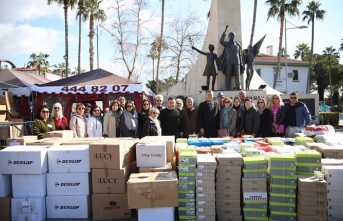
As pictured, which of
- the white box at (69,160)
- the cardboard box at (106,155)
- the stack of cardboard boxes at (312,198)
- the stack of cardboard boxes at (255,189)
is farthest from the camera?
the white box at (69,160)

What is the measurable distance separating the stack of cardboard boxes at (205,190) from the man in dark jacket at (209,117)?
262 centimetres

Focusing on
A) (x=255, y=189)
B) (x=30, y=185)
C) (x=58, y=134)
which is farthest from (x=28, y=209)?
(x=255, y=189)

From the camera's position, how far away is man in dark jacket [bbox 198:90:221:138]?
6.38 metres

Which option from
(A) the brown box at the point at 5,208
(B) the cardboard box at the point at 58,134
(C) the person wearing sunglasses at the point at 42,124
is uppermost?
(C) the person wearing sunglasses at the point at 42,124

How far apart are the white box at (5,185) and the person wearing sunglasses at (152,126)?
2467 millimetres

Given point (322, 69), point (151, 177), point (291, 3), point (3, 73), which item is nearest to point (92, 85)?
point (3, 73)

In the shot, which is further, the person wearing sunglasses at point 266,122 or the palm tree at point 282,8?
the palm tree at point 282,8

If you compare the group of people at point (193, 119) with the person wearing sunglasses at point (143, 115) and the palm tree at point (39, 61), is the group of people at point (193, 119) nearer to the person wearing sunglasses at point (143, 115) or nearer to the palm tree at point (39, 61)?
the person wearing sunglasses at point (143, 115)

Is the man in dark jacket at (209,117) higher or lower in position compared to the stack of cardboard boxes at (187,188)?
higher

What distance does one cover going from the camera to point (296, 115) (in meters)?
6.35

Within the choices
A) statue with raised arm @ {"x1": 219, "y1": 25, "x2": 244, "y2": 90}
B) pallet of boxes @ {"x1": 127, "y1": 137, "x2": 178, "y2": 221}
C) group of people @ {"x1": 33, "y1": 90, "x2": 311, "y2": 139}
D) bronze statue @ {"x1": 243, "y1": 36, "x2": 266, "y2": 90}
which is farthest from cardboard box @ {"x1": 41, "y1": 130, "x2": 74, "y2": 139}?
bronze statue @ {"x1": 243, "y1": 36, "x2": 266, "y2": 90}

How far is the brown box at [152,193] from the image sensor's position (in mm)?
3562

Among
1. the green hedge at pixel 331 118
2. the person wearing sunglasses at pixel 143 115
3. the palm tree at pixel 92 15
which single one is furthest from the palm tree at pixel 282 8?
the person wearing sunglasses at pixel 143 115

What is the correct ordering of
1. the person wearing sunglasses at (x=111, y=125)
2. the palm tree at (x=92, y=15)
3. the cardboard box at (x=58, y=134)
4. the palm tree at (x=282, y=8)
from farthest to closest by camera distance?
the palm tree at (x=282, y=8), the palm tree at (x=92, y=15), the person wearing sunglasses at (x=111, y=125), the cardboard box at (x=58, y=134)
